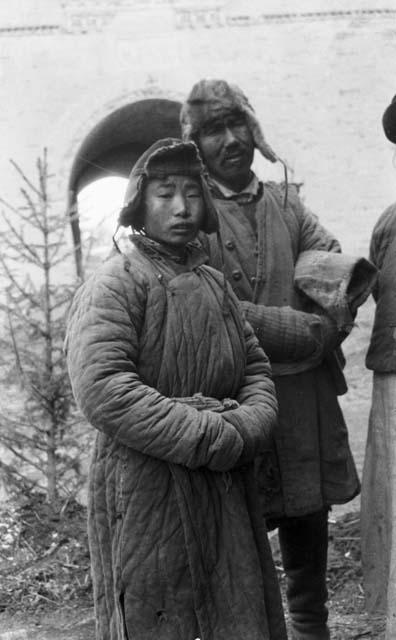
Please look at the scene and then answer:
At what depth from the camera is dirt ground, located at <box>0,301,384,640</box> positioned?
480cm

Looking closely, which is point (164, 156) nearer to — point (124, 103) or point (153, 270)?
point (153, 270)

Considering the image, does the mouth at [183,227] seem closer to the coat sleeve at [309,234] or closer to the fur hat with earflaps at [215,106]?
the fur hat with earflaps at [215,106]

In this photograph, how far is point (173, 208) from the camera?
256 centimetres

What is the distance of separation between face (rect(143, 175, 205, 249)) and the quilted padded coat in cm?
8

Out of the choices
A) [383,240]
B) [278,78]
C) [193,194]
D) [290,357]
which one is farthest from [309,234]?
[278,78]

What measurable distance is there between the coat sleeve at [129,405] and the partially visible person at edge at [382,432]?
4.04 feet

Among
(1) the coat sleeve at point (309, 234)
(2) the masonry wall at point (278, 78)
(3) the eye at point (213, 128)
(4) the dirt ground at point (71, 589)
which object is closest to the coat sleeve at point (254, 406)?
(1) the coat sleeve at point (309, 234)

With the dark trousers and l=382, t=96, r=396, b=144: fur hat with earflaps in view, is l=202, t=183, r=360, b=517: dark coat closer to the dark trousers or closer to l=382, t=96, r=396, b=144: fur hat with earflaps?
the dark trousers

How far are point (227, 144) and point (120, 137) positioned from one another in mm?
7207

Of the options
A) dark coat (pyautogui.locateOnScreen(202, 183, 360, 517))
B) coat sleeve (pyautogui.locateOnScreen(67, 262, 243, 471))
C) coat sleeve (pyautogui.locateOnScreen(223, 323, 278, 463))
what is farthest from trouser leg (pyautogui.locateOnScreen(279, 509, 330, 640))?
coat sleeve (pyautogui.locateOnScreen(67, 262, 243, 471))

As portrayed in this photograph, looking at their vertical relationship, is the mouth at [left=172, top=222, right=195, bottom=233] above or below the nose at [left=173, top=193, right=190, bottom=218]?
below

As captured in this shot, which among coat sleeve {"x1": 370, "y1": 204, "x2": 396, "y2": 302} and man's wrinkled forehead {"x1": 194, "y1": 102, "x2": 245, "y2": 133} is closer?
man's wrinkled forehead {"x1": 194, "y1": 102, "x2": 245, "y2": 133}

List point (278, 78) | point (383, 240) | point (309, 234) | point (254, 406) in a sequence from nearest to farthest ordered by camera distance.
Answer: point (254, 406) < point (309, 234) < point (383, 240) < point (278, 78)

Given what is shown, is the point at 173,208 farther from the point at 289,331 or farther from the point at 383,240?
the point at 383,240
